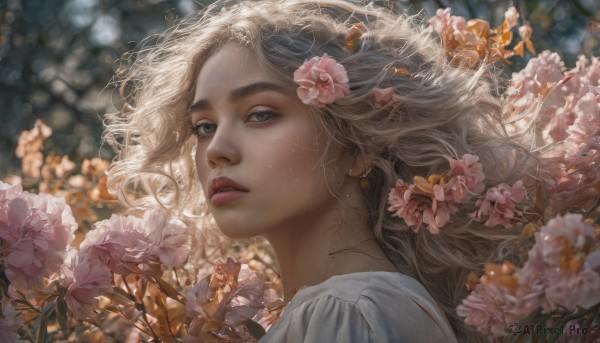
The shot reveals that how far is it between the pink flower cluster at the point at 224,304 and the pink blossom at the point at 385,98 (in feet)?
1.50

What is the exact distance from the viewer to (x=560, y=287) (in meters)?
1.52

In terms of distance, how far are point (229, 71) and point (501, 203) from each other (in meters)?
0.63

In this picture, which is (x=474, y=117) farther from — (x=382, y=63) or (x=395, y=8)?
(x=395, y=8)

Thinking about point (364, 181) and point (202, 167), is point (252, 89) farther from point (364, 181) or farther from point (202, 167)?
point (364, 181)

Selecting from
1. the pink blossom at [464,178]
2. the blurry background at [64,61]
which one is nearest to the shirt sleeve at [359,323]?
the pink blossom at [464,178]

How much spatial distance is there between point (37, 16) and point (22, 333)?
2557mm

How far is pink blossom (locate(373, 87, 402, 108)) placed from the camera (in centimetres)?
230

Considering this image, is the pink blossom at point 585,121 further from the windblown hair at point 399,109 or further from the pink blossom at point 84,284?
the pink blossom at point 84,284

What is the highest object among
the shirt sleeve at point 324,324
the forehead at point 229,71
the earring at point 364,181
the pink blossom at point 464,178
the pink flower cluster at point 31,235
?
the forehead at point 229,71

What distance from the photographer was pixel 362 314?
1.94 metres

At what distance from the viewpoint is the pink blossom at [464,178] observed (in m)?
2.10

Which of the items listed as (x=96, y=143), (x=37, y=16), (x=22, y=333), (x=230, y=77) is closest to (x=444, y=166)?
(x=230, y=77)

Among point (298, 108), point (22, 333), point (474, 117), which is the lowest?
point (22, 333)

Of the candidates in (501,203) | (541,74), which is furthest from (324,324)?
(541,74)
